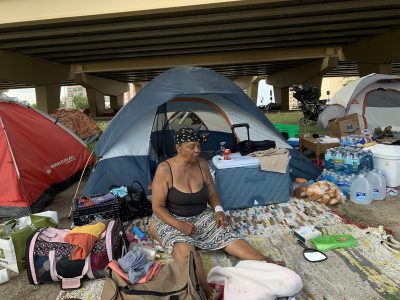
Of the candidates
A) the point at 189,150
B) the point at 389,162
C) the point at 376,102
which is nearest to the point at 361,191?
the point at 389,162

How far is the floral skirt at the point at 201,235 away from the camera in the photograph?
8.89ft

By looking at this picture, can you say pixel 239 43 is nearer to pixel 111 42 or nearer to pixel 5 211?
pixel 111 42

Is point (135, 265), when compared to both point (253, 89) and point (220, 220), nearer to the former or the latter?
point (220, 220)

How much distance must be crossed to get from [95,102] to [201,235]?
20634mm

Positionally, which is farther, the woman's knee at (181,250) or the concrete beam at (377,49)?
the concrete beam at (377,49)

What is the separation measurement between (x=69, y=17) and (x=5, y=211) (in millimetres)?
6699

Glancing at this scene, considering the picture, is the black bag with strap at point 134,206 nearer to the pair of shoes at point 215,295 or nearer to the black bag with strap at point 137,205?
the black bag with strap at point 137,205

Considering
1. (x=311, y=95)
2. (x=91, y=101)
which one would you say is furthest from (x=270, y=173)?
(x=91, y=101)

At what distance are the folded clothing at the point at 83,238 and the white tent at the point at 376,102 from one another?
6.84 meters

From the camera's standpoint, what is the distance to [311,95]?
33.1 ft

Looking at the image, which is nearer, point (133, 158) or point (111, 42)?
point (133, 158)

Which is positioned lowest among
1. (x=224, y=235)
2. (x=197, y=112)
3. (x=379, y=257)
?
(x=379, y=257)

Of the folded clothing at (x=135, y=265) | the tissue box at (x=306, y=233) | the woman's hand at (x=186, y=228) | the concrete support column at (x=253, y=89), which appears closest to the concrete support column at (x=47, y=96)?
the concrete support column at (x=253, y=89)

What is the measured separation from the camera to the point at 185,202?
2.84 meters
